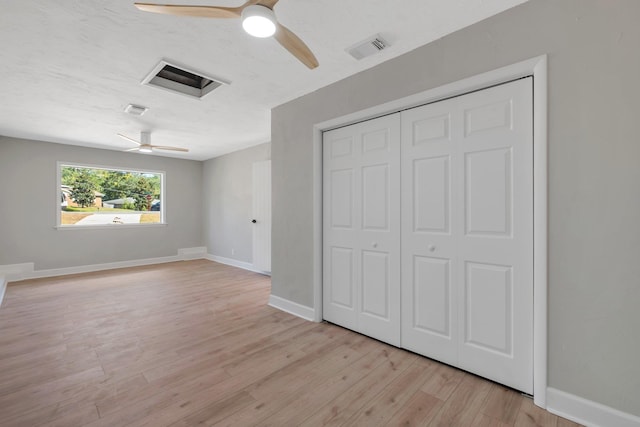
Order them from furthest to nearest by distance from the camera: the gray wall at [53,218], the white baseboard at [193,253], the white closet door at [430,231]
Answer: the white baseboard at [193,253] → the gray wall at [53,218] → the white closet door at [430,231]

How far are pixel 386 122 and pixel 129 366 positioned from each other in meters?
3.03

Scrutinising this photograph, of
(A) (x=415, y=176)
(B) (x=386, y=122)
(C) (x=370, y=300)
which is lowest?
(C) (x=370, y=300)

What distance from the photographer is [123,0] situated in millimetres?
1727

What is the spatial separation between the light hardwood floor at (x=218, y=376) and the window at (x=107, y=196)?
107 inches

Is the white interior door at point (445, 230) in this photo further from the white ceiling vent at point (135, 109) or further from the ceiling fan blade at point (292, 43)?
the white ceiling vent at point (135, 109)

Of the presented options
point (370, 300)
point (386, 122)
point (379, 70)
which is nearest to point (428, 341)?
point (370, 300)

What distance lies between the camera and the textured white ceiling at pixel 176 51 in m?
1.83

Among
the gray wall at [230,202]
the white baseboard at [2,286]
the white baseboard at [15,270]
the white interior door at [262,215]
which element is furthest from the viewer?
the gray wall at [230,202]

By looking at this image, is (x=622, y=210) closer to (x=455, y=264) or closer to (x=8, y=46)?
(x=455, y=264)

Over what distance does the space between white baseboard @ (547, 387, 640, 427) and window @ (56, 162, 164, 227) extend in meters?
7.39

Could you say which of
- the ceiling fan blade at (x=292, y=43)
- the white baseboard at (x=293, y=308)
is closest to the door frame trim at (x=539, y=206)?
the ceiling fan blade at (x=292, y=43)

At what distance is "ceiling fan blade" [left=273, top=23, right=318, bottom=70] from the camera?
1566 millimetres

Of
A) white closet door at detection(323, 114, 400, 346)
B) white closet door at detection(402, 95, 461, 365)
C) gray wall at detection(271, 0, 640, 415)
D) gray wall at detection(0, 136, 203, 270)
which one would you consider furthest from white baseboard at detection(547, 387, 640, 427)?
gray wall at detection(0, 136, 203, 270)

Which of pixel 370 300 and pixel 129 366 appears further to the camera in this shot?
pixel 370 300
